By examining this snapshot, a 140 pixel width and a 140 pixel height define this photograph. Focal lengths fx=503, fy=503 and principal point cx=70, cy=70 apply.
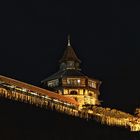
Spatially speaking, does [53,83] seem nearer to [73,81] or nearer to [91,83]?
[73,81]

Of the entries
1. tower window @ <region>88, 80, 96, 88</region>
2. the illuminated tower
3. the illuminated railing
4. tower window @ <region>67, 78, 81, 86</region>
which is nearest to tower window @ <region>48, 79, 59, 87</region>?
the illuminated tower

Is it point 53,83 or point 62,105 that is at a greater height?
point 53,83

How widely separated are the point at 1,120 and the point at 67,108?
92.8 ft

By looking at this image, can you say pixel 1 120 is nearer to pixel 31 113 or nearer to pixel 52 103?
pixel 31 113

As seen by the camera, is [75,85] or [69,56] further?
[69,56]

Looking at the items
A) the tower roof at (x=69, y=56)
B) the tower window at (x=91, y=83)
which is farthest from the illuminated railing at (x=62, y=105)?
the tower roof at (x=69, y=56)

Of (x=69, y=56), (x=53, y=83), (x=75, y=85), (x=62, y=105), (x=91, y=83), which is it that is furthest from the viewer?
(x=69, y=56)

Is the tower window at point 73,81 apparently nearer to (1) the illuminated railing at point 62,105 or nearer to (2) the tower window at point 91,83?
(2) the tower window at point 91,83

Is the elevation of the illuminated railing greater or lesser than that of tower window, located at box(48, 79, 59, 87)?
lesser

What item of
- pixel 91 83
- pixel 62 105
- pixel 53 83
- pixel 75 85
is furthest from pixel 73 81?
pixel 62 105

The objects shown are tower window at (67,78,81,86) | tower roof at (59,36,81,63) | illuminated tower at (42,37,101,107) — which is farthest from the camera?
tower roof at (59,36,81,63)

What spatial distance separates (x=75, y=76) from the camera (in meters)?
97.2

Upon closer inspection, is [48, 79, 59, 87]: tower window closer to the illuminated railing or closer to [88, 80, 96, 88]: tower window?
[88, 80, 96, 88]: tower window

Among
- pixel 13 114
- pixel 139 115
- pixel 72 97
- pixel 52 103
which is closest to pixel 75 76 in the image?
pixel 72 97
